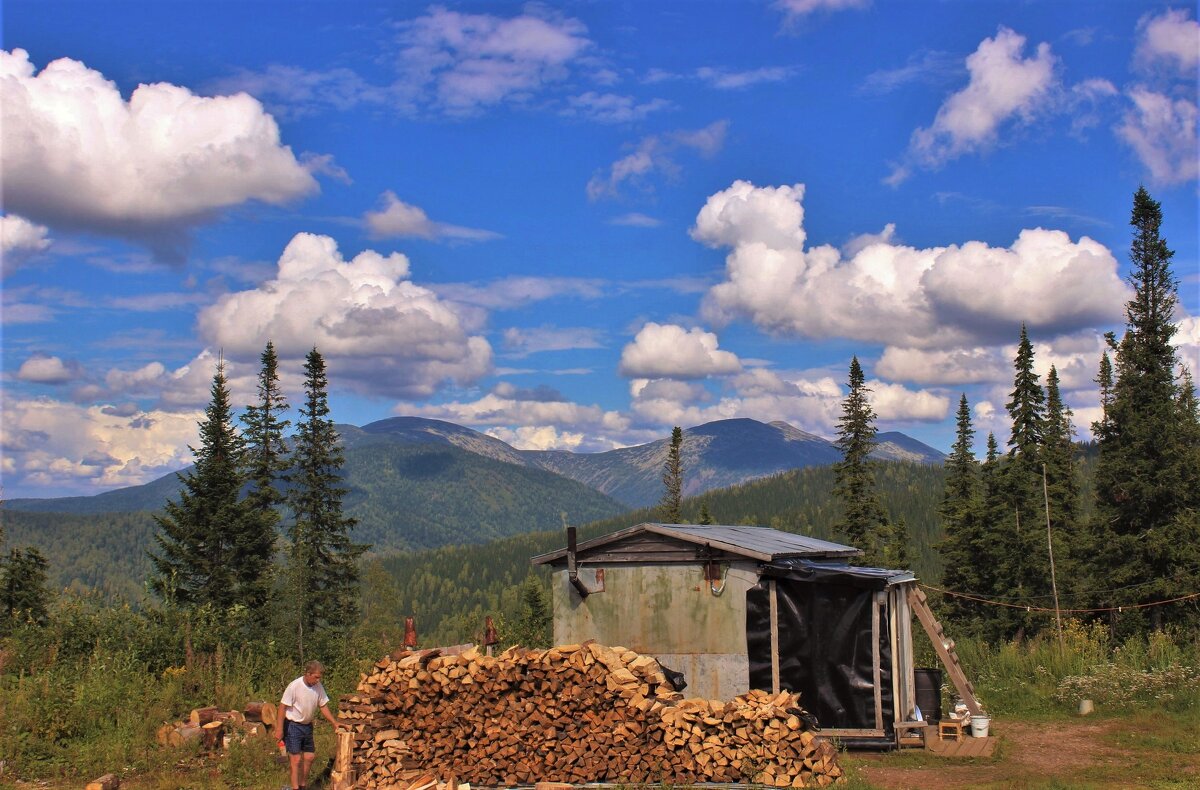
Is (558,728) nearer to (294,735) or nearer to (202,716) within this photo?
(294,735)

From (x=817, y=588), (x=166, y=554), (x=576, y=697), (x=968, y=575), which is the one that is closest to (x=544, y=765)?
(x=576, y=697)

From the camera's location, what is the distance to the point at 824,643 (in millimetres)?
16625

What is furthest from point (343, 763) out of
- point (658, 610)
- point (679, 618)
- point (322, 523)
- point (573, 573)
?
point (322, 523)

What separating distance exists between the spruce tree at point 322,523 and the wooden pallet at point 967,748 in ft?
90.5

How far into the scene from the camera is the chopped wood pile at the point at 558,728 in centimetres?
1320

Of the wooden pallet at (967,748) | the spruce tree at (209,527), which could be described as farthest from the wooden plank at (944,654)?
the spruce tree at (209,527)

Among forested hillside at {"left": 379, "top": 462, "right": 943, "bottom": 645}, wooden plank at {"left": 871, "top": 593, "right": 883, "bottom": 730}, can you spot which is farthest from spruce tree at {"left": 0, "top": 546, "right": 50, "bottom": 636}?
forested hillside at {"left": 379, "top": 462, "right": 943, "bottom": 645}

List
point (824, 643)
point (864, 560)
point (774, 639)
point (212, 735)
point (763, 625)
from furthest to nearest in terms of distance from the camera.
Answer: point (864, 560), point (824, 643), point (763, 625), point (774, 639), point (212, 735)

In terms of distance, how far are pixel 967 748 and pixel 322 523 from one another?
103 feet

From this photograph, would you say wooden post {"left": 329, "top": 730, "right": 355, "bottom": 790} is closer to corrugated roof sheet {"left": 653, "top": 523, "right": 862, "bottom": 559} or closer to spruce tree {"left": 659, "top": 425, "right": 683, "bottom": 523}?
corrugated roof sheet {"left": 653, "top": 523, "right": 862, "bottom": 559}

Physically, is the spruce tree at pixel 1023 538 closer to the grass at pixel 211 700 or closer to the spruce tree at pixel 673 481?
the grass at pixel 211 700

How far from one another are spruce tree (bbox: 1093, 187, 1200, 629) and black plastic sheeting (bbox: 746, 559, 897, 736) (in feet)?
65.2

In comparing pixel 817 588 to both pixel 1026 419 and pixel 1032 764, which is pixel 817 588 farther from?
pixel 1026 419

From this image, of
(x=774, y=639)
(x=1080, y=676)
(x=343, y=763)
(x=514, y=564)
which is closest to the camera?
(x=343, y=763)
